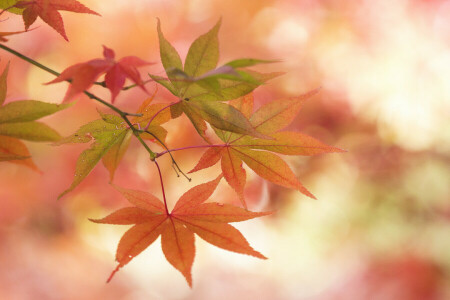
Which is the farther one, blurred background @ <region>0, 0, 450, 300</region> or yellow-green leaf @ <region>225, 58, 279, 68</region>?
blurred background @ <region>0, 0, 450, 300</region>

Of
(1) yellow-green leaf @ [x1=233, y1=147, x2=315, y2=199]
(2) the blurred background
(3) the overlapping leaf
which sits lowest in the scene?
(2) the blurred background

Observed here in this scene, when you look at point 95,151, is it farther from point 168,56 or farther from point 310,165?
point 310,165

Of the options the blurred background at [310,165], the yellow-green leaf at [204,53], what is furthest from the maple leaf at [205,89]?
the blurred background at [310,165]

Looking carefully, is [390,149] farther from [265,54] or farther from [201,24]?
[201,24]

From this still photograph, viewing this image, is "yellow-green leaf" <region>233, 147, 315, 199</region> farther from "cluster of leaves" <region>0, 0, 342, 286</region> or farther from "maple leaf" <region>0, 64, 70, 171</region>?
"maple leaf" <region>0, 64, 70, 171</region>

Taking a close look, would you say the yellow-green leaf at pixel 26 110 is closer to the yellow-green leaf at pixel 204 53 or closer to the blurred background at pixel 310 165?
the yellow-green leaf at pixel 204 53

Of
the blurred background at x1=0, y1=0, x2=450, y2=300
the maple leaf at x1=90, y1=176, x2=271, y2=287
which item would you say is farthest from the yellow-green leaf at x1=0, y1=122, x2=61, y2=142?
the blurred background at x1=0, y1=0, x2=450, y2=300

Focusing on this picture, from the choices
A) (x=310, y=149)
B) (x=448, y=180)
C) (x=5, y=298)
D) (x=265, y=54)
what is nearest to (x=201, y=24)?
(x=265, y=54)
